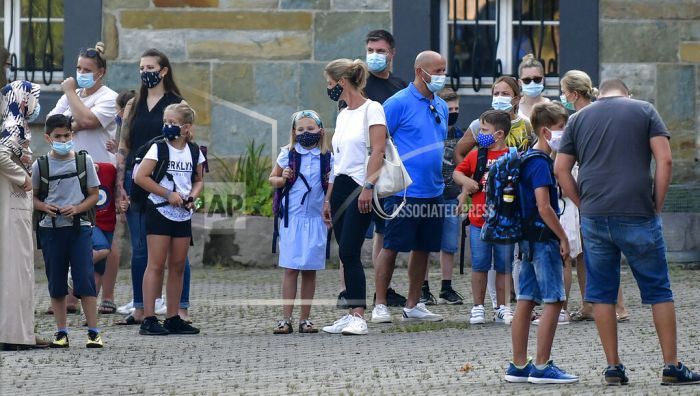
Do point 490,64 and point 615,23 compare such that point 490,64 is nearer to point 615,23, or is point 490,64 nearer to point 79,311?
point 615,23

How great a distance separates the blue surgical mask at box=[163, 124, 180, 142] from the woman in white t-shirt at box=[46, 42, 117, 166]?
4.13 feet

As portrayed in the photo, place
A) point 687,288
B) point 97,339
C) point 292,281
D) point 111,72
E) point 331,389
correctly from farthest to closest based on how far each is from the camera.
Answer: point 111,72 < point 687,288 < point 292,281 < point 97,339 < point 331,389

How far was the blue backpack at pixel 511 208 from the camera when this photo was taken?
327 inches

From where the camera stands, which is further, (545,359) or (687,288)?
(687,288)

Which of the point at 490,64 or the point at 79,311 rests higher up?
the point at 490,64

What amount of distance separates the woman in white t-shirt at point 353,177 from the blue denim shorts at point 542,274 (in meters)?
2.18

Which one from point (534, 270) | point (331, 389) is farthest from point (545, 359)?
point (331, 389)

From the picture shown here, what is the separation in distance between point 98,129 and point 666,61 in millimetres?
5869

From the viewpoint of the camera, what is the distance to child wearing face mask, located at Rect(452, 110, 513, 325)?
10727 mm

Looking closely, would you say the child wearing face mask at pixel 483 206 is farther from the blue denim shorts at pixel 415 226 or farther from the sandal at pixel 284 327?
the sandal at pixel 284 327

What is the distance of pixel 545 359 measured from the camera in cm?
817

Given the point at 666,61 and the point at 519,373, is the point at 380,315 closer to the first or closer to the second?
the point at 519,373

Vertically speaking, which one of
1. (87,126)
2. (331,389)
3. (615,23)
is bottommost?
(331,389)

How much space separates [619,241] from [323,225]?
2977 mm
